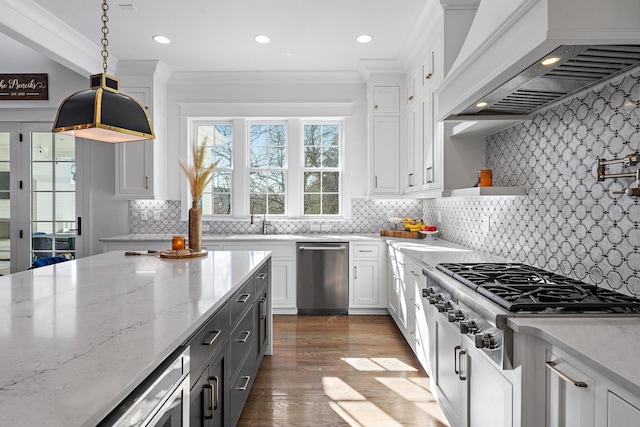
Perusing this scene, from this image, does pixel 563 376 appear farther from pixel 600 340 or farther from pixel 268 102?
pixel 268 102

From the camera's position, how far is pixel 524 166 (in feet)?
8.24

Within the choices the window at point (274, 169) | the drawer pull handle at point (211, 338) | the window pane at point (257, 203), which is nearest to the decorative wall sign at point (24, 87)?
the window at point (274, 169)

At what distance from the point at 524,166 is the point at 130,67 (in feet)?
14.3

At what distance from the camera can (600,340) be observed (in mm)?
1131

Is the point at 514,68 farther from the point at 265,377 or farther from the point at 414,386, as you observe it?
the point at 265,377

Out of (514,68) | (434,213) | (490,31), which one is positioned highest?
(490,31)

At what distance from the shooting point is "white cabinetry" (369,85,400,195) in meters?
4.53

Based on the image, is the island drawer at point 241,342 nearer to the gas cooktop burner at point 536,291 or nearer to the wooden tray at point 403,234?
the gas cooktop burner at point 536,291

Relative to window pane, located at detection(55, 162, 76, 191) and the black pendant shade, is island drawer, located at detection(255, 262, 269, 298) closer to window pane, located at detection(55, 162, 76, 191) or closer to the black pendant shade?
the black pendant shade

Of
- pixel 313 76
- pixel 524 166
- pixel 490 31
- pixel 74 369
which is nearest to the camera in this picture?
pixel 74 369

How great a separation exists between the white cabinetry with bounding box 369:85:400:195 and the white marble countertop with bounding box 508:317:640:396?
130 inches

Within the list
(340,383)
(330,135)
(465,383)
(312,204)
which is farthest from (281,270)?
(465,383)

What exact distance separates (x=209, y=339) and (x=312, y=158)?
3869mm

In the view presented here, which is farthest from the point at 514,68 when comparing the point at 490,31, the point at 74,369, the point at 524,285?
the point at 74,369
